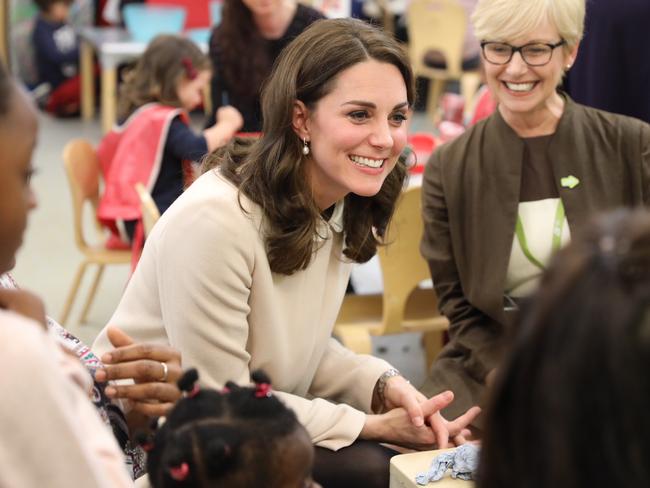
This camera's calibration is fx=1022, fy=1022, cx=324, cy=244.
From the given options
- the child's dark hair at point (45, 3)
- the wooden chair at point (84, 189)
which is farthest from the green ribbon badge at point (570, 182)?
the child's dark hair at point (45, 3)

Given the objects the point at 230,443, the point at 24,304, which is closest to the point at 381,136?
the point at 230,443

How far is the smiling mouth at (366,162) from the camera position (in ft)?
6.66

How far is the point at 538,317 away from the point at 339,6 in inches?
225

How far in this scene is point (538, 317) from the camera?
0.84 metres

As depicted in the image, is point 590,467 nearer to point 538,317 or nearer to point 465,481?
point 538,317

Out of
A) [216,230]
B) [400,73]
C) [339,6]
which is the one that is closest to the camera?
[216,230]

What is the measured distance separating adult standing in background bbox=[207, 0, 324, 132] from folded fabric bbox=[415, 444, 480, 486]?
7.96 ft

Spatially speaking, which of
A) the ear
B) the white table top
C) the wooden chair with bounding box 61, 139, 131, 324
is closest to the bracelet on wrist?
the ear

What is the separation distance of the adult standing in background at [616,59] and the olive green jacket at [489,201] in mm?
725

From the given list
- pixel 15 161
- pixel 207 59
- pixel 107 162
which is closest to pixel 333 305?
pixel 15 161

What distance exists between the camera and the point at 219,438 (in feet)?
4.11

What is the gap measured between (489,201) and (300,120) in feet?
2.04

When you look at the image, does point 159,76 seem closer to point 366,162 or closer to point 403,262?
point 403,262

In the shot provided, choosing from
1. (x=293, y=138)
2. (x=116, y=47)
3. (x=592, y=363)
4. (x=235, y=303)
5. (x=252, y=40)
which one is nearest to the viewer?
(x=592, y=363)
